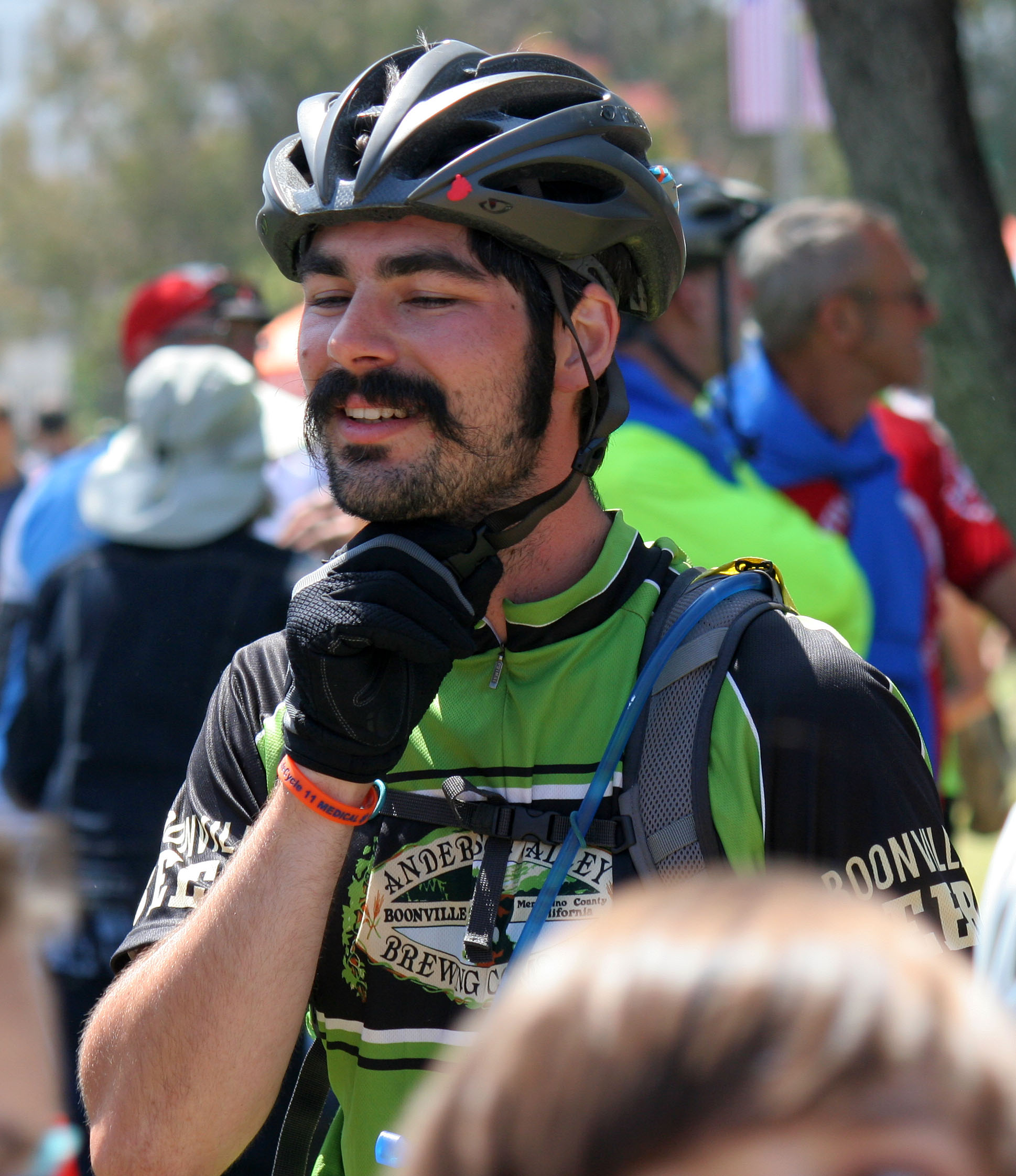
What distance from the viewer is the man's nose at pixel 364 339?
2139 mm

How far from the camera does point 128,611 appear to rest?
4.02 meters

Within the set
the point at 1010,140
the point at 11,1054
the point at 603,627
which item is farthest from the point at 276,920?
the point at 1010,140

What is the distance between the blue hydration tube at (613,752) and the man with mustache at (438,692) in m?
0.03

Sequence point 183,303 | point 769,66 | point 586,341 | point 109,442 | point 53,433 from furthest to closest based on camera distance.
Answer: point 769,66 < point 53,433 < point 183,303 < point 109,442 < point 586,341

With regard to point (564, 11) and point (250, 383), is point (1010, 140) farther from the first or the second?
point (250, 383)

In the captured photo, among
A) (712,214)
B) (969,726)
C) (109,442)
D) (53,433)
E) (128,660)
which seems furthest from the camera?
(53,433)

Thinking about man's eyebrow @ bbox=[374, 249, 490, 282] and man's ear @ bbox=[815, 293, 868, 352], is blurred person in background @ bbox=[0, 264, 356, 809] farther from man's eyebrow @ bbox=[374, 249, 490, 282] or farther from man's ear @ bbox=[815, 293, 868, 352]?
man's ear @ bbox=[815, 293, 868, 352]

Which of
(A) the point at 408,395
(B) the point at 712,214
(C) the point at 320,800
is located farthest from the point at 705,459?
(C) the point at 320,800

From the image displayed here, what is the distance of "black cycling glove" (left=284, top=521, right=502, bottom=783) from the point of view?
191 cm

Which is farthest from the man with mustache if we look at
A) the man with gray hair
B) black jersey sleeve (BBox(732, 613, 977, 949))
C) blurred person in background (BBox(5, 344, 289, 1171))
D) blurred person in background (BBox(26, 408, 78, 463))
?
blurred person in background (BBox(26, 408, 78, 463))

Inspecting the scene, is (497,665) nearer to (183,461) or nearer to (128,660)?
(128,660)

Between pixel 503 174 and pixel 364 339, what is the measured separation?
32 cm

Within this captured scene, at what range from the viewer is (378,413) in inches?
85.0

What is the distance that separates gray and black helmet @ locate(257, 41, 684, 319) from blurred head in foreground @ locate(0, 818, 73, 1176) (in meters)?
1.43
